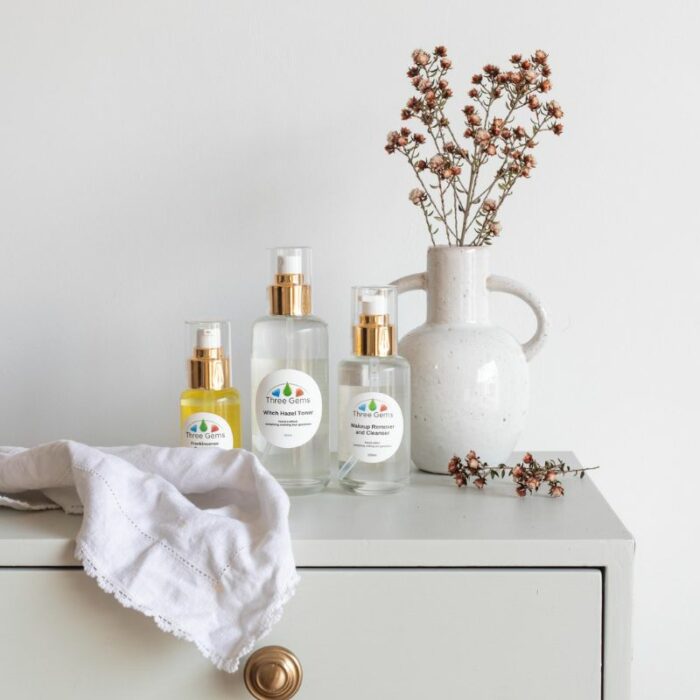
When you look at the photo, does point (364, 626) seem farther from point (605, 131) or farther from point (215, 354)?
point (605, 131)

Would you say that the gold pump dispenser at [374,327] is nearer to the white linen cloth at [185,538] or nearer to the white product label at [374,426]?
the white product label at [374,426]

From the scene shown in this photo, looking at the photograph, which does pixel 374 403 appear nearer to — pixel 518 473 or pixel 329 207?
pixel 518 473

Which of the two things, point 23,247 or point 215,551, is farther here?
point 23,247

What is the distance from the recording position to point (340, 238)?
3.53ft

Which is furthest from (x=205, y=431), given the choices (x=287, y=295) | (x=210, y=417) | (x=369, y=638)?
(x=369, y=638)

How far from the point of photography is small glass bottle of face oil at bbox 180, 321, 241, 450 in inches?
32.9

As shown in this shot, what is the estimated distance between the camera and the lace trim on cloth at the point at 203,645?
0.66 metres

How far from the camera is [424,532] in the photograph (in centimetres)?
71

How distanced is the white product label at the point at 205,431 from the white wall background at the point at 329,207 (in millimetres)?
248

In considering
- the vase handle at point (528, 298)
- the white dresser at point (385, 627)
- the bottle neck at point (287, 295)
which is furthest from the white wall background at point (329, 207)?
the white dresser at point (385, 627)

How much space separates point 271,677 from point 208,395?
0.84ft

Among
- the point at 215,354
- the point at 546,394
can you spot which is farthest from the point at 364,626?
the point at 546,394

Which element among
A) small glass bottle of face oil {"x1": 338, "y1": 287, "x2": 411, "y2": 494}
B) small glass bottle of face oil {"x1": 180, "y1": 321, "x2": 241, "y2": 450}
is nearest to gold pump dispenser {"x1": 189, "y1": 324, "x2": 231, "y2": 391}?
small glass bottle of face oil {"x1": 180, "y1": 321, "x2": 241, "y2": 450}

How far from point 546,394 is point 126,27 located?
601mm
